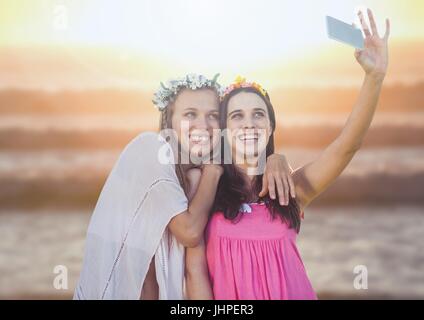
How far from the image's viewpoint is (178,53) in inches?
140

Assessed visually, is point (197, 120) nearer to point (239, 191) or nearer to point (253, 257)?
point (239, 191)

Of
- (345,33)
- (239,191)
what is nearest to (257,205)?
(239,191)

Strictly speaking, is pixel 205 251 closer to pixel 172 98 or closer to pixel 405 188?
pixel 172 98

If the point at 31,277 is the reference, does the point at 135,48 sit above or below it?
above

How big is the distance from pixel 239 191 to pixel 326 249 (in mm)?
563

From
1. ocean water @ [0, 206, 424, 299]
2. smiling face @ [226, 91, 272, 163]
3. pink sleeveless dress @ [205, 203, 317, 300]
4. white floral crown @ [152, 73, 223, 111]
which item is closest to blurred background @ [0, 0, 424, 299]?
ocean water @ [0, 206, 424, 299]

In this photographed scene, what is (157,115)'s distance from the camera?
3.56m

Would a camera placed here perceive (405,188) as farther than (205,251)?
Yes

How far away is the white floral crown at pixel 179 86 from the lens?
3371 millimetres

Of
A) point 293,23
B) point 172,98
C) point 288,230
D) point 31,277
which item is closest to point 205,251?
point 288,230

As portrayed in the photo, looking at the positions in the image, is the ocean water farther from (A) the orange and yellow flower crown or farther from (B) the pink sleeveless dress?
(A) the orange and yellow flower crown

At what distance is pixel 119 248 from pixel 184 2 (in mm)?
1173

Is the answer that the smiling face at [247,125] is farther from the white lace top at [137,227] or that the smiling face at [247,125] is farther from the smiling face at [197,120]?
the white lace top at [137,227]

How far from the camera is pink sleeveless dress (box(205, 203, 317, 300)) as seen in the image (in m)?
3.24
